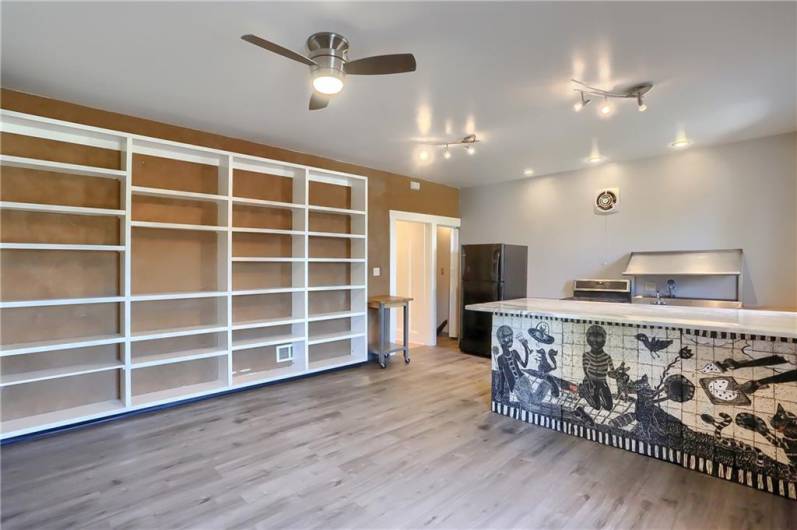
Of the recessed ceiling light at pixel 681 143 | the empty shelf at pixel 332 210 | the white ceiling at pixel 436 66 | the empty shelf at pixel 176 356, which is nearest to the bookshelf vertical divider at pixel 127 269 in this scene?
the empty shelf at pixel 176 356

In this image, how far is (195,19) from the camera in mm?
2123

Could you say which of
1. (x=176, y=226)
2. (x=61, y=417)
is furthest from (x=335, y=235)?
(x=61, y=417)

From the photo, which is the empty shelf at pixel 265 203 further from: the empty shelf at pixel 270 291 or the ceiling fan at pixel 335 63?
the ceiling fan at pixel 335 63

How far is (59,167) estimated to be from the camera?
9.58 ft

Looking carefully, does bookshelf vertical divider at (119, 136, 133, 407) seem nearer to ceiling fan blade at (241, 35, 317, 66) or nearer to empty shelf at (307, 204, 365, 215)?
empty shelf at (307, 204, 365, 215)

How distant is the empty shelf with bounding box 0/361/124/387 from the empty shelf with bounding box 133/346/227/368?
17 cm

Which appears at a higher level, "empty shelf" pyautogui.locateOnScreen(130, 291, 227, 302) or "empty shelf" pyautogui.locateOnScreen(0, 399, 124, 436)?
"empty shelf" pyautogui.locateOnScreen(130, 291, 227, 302)

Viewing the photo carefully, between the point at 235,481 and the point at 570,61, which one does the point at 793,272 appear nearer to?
the point at 570,61

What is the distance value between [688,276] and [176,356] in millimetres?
5445

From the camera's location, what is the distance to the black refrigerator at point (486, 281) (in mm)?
5395

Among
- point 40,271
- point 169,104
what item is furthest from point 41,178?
point 169,104

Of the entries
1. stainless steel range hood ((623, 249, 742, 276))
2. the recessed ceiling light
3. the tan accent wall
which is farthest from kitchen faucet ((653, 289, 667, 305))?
the tan accent wall

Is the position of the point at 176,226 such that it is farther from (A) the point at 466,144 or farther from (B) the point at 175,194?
(A) the point at 466,144

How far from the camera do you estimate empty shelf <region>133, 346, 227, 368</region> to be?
130 inches
